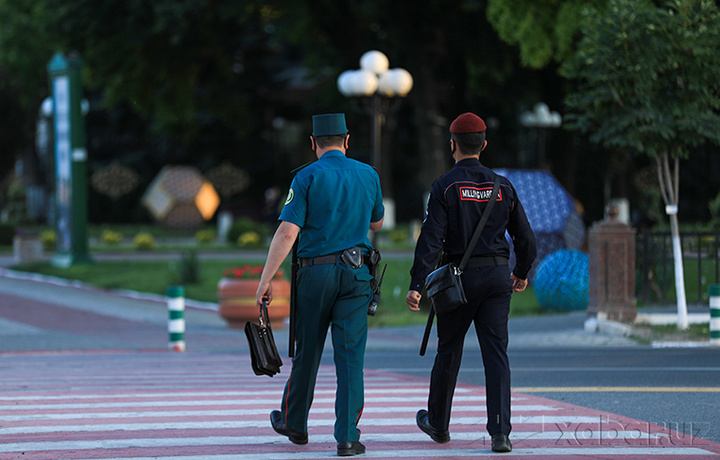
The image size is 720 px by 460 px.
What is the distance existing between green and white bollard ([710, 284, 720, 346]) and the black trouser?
7045 millimetres

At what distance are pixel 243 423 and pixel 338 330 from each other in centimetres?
162

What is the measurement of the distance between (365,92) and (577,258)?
4.23m

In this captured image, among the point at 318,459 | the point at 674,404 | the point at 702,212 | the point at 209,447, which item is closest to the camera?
the point at 318,459

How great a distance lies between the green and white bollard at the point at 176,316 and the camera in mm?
13414

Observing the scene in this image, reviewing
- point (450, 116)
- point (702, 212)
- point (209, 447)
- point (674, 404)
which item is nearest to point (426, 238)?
point (209, 447)

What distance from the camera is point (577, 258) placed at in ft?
58.1

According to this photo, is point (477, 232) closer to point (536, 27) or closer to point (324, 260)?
point (324, 260)

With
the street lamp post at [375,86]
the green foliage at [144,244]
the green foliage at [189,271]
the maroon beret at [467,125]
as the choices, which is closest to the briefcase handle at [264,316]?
the maroon beret at [467,125]

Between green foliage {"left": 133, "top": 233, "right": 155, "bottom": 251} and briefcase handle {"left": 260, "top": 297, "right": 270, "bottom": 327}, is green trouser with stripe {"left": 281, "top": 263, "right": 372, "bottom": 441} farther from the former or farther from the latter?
→ green foliage {"left": 133, "top": 233, "right": 155, "bottom": 251}

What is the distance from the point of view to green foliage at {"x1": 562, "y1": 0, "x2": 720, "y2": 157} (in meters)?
13.5

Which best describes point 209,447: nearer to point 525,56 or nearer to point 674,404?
point 674,404

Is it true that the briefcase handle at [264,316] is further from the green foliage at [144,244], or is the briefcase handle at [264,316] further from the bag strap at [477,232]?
the green foliage at [144,244]

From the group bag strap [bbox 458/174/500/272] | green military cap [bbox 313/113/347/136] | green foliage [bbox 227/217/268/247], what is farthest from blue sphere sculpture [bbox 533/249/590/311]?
green foliage [bbox 227/217/268/247]

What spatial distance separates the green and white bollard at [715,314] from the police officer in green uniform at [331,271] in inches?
291
